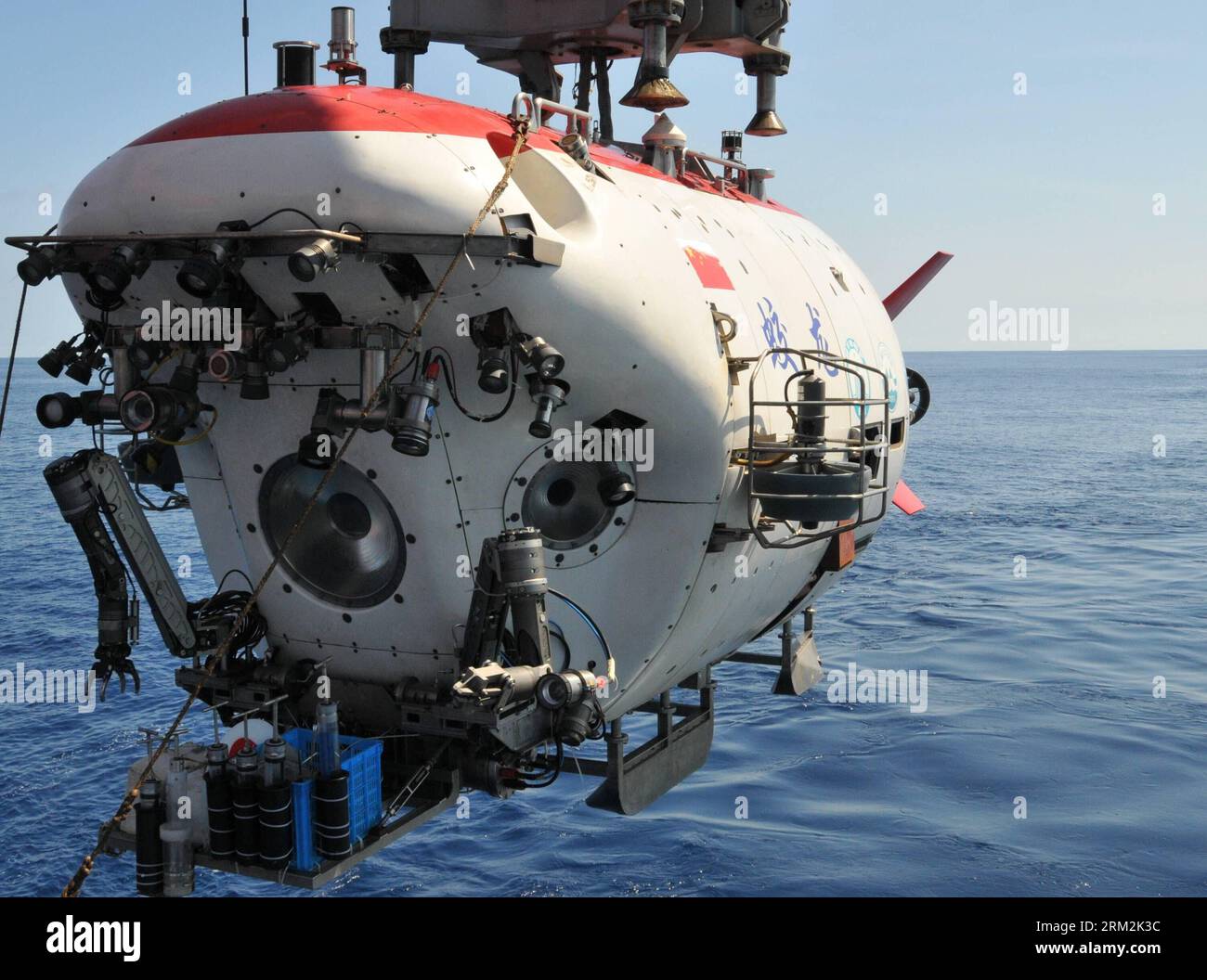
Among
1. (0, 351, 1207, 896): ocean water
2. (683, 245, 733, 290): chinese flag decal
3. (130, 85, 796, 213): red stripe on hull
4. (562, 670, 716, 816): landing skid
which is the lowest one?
(0, 351, 1207, 896): ocean water

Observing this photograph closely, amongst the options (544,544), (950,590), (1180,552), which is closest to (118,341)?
(544,544)

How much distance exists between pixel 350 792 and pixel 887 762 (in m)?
17.0

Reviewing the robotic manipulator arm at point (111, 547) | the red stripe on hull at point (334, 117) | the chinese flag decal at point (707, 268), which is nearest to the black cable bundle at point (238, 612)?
the robotic manipulator arm at point (111, 547)

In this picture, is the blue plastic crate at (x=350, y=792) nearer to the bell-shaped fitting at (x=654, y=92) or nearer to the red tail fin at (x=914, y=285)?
the bell-shaped fitting at (x=654, y=92)

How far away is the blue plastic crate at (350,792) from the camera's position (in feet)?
27.4

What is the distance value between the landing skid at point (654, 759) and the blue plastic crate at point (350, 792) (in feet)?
8.05

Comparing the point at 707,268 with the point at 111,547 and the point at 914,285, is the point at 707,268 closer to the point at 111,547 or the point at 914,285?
the point at 111,547

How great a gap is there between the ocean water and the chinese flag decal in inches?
414

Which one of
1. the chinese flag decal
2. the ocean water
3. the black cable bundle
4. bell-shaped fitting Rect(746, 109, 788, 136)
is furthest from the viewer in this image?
the ocean water

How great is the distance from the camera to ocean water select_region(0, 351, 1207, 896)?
62.8ft

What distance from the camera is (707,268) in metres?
10.4

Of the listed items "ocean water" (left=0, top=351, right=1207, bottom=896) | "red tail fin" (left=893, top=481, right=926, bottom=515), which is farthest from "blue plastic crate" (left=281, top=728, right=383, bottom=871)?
"ocean water" (left=0, top=351, right=1207, bottom=896)

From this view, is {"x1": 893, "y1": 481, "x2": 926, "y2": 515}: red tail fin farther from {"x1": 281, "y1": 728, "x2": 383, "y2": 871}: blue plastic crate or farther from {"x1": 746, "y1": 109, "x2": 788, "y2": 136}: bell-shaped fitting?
{"x1": 281, "y1": 728, "x2": 383, "y2": 871}: blue plastic crate

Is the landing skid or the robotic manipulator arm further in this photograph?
the landing skid
